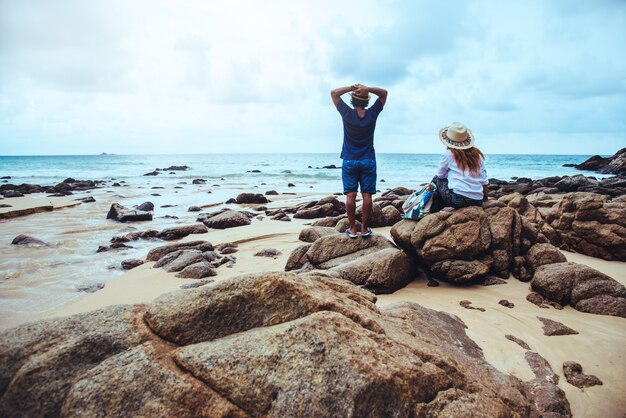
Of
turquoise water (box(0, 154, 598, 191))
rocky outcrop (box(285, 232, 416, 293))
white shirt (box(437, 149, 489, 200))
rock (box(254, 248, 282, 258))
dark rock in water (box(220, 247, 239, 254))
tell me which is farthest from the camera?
turquoise water (box(0, 154, 598, 191))

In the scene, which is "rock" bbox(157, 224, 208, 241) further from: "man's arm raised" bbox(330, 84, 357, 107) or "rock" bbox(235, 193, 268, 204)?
"rock" bbox(235, 193, 268, 204)

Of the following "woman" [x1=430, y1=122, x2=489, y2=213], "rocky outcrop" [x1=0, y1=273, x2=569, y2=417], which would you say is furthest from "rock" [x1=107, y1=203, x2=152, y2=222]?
"rocky outcrop" [x1=0, y1=273, x2=569, y2=417]

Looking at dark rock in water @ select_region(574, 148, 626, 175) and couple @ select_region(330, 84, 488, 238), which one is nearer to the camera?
couple @ select_region(330, 84, 488, 238)

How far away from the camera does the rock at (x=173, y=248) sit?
25.8ft

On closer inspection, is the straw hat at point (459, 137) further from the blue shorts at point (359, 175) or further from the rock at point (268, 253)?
the rock at point (268, 253)

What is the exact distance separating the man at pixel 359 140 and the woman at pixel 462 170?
1.23 m

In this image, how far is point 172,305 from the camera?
99.3 inches

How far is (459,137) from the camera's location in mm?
6227

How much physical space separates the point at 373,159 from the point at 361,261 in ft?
6.46

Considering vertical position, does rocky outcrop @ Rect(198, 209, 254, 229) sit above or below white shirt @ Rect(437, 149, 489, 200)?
below

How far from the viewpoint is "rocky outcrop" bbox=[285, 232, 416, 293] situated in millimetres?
5570

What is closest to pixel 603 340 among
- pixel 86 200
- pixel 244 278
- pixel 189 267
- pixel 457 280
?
pixel 457 280

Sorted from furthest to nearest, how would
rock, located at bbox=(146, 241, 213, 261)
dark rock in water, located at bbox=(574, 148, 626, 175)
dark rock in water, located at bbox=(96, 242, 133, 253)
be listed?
dark rock in water, located at bbox=(574, 148, 626, 175)
dark rock in water, located at bbox=(96, 242, 133, 253)
rock, located at bbox=(146, 241, 213, 261)

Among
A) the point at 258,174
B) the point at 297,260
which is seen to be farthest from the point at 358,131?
the point at 258,174
